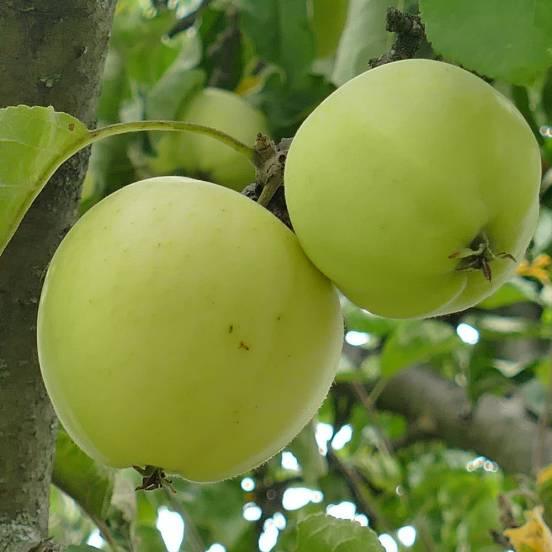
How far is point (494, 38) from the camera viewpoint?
64 cm

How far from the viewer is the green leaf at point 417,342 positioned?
1668 mm

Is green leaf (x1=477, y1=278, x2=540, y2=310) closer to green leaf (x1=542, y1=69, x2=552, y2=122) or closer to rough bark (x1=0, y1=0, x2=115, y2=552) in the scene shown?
green leaf (x1=542, y1=69, x2=552, y2=122)

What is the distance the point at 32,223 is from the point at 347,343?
134cm

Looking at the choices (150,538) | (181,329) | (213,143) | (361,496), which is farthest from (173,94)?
(361,496)

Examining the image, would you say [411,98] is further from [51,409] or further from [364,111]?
[51,409]

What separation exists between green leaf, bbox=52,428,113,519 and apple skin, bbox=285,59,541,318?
0.40m

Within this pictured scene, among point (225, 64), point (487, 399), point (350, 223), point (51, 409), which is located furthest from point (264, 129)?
point (487, 399)

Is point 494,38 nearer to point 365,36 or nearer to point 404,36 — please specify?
point 404,36

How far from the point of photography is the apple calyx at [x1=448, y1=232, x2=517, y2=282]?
60 cm

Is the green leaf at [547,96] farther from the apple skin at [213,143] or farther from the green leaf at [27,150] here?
the green leaf at [27,150]

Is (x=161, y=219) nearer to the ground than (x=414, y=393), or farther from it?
farther from it

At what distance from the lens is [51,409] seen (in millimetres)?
802

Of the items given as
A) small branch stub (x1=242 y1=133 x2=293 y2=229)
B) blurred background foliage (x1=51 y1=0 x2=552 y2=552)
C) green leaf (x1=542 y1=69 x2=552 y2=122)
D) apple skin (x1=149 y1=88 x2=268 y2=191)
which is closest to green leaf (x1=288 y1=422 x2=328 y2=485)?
blurred background foliage (x1=51 y1=0 x2=552 y2=552)

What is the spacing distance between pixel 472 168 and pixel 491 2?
0.43ft
